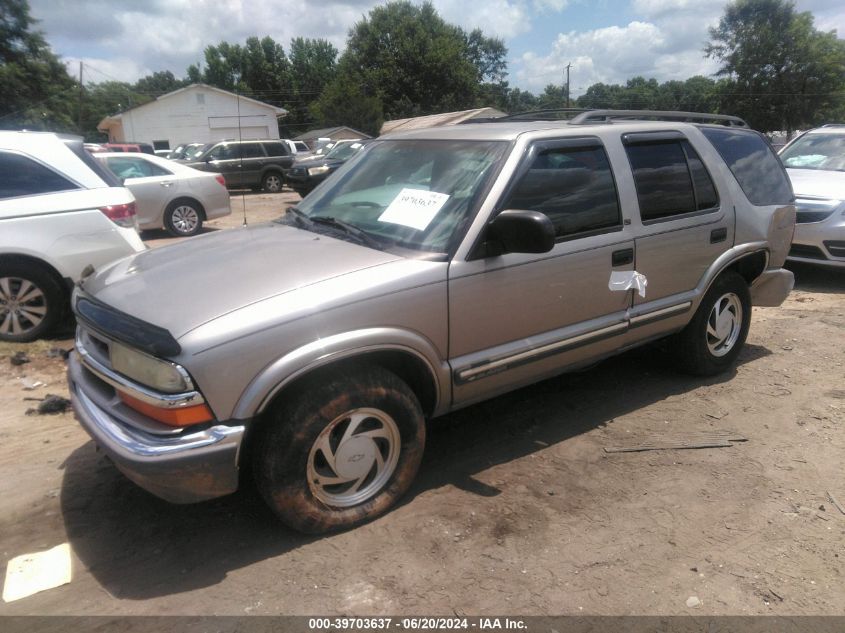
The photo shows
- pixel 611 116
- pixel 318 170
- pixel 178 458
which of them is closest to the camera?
pixel 178 458

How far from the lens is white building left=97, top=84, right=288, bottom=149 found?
42875 mm

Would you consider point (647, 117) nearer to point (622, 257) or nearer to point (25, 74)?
point (622, 257)

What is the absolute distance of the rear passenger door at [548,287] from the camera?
316 centimetres

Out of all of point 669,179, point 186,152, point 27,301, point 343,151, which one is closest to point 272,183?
point 186,152

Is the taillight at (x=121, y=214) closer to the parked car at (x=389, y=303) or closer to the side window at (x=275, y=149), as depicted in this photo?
the parked car at (x=389, y=303)

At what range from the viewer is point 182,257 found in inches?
128

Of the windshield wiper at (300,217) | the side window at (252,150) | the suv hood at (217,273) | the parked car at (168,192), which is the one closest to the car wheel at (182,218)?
the parked car at (168,192)

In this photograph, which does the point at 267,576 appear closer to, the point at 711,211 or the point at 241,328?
the point at 241,328

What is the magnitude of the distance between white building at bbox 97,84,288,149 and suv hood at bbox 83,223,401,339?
4214 centimetres

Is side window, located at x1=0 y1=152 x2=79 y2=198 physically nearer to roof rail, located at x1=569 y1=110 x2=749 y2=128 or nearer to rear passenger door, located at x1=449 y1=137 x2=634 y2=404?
rear passenger door, located at x1=449 y1=137 x2=634 y2=404

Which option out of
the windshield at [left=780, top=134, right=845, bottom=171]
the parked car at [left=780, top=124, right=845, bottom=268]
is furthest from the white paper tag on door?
the windshield at [left=780, top=134, right=845, bottom=171]

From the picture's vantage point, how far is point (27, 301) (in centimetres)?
536

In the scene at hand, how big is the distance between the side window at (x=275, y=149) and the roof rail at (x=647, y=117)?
1801cm

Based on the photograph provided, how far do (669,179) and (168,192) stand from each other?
916cm
